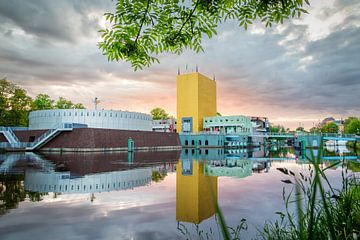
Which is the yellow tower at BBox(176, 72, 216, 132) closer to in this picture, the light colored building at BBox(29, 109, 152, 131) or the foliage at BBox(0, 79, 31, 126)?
the light colored building at BBox(29, 109, 152, 131)

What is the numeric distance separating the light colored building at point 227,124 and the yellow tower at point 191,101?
8.61ft

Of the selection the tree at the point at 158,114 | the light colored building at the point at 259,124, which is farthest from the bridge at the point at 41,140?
the light colored building at the point at 259,124

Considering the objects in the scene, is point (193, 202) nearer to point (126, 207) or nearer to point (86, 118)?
point (126, 207)

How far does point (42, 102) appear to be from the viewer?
64375 mm

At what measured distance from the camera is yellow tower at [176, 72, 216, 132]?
71.3 m

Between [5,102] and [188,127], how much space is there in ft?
146

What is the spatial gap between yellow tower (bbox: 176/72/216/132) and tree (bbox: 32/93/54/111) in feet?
117

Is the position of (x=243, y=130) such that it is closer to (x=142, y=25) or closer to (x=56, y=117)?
(x=56, y=117)

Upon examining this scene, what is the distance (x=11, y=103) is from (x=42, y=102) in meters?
16.1

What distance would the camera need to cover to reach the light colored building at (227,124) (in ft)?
244

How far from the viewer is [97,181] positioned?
11359 millimetres

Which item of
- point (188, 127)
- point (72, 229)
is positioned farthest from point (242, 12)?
point (188, 127)

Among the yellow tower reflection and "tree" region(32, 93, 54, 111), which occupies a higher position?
"tree" region(32, 93, 54, 111)

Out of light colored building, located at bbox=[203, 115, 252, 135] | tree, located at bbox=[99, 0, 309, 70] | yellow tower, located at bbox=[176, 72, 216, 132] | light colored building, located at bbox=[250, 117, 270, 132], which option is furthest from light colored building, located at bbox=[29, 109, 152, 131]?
light colored building, located at bbox=[250, 117, 270, 132]
